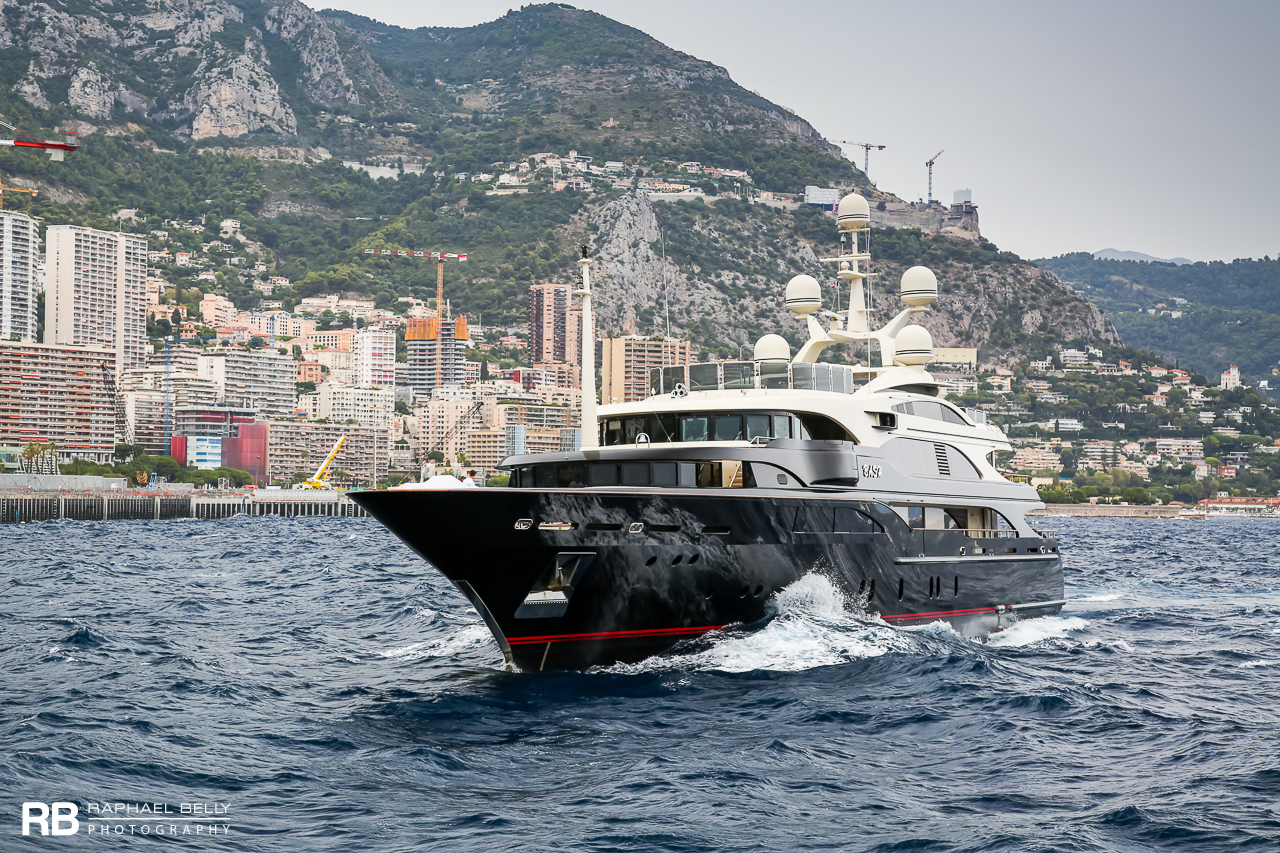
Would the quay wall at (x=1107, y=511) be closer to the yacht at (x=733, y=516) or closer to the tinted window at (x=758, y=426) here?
the yacht at (x=733, y=516)

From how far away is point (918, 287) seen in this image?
27000 mm

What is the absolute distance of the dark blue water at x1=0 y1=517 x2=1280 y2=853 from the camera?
966cm

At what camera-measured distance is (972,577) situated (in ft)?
72.8

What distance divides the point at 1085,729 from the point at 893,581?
6.39 m

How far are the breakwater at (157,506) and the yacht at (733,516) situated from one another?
86518mm

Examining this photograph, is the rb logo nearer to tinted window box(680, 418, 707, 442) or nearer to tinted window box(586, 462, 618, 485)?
tinted window box(586, 462, 618, 485)

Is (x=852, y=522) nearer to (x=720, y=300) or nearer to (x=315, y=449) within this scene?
(x=315, y=449)

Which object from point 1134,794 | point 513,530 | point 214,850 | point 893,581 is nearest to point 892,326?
point 893,581

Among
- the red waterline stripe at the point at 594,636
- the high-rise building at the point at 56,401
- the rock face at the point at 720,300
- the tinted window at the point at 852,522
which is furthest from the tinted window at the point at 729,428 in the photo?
the rock face at the point at 720,300

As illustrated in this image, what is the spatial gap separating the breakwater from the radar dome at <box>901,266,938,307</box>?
83546 mm

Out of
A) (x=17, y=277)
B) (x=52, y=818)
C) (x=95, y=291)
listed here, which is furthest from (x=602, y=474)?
(x=95, y=291)

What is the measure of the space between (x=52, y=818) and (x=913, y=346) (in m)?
19.3

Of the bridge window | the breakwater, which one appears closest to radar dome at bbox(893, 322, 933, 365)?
the bridge window

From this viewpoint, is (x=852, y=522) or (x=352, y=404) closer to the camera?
(x=852, y=522)
